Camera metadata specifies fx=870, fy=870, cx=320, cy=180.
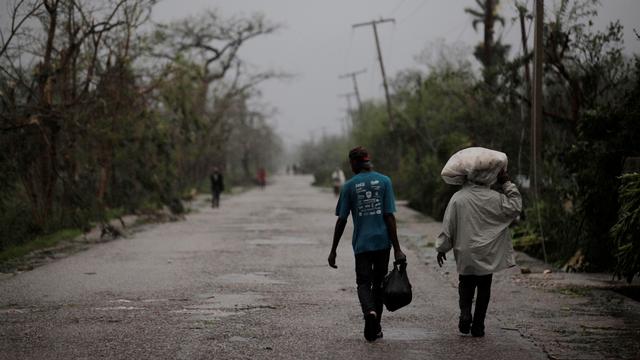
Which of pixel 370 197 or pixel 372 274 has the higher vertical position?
pixel 370 197

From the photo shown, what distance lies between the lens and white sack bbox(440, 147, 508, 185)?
784 cm

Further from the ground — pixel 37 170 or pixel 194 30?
pixel 194 30

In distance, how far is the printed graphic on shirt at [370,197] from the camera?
7676 millimetres

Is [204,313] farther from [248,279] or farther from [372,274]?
[248,279]

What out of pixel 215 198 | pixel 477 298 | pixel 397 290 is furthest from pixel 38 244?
pixel 215 198

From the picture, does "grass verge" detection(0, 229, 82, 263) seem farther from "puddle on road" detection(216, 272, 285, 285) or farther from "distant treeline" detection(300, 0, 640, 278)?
"distant treeline" detection(300, 0, 640, 278)

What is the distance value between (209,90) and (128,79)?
31648 millimetres

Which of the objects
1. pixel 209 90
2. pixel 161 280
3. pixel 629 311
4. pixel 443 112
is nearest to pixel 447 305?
pixel 629 311

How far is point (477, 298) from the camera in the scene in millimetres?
7820

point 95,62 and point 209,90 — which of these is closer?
point 95,62

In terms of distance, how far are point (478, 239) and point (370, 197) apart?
1035 millimetres

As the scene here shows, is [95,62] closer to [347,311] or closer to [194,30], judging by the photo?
[347,311]

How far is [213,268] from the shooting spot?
43.4ft

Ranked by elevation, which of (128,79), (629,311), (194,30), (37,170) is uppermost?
(194,30)
